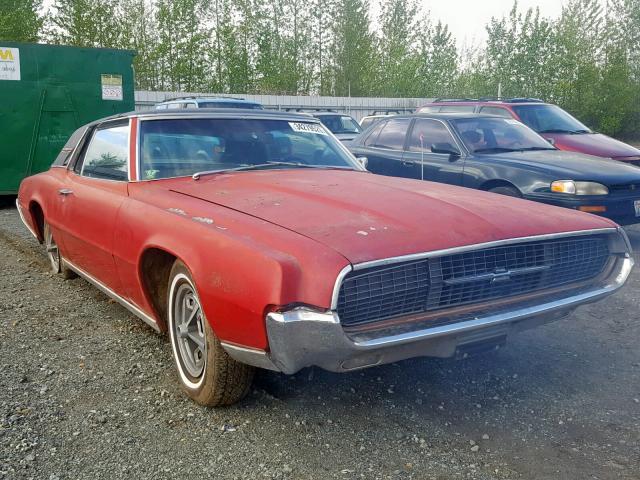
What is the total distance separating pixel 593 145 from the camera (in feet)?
29.0

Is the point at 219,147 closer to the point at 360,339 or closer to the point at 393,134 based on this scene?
the point at 360,339

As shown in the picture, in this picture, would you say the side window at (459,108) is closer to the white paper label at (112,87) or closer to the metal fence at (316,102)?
the white paper label at (112,87)

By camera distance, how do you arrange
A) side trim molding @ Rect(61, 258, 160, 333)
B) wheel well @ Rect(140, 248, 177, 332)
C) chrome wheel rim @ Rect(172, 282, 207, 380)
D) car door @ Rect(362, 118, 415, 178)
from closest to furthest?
chrome wheel rim @ Rect(172, 282, 207, 380) < wheel well @ Rect(140, 248, 177, 332) < side trim molding @ Rect(61, 258, 160, 333) < car door @ Rect(362, 118, 415, 178)

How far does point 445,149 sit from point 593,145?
10.2 ft

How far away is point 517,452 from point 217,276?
1441 mm

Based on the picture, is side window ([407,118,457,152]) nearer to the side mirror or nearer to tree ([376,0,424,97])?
the side mirror

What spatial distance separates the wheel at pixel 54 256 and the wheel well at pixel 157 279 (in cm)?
225

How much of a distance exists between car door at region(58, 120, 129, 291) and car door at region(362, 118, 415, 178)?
386 cm

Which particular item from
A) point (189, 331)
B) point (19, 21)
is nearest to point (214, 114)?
point (189, 331)

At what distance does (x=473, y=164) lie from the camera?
6.77 m

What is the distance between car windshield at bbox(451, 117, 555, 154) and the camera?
23.3ft

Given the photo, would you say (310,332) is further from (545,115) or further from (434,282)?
(545,115)

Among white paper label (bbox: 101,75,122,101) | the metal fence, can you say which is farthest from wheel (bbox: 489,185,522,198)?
the metal fence

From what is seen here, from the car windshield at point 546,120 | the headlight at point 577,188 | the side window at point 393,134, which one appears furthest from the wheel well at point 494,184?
the car windshield at point 546,120
